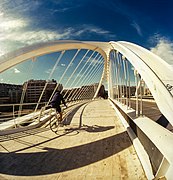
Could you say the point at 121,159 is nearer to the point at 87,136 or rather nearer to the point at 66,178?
the point at 66,178

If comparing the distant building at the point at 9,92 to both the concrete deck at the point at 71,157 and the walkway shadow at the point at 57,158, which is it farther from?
the walkway shadow at the point at 57,158

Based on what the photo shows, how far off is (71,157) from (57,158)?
0.27m

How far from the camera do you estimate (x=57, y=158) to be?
11.3 ft

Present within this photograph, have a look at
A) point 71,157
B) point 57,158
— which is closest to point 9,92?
point 57,158

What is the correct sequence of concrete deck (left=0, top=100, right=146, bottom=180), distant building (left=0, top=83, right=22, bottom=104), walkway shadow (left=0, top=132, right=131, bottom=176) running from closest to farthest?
concrete deck (left=0, top=100, right=146, bottom=180) < walkway shadow (left=0, top=132, right=131, bottom=176) < distant building (left=0, top=83, right=22, bottom=104)

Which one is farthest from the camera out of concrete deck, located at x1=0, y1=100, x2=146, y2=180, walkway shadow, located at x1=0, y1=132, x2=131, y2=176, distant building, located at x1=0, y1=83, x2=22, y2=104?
distant building, located at x1=0, y1=83, x2=22, y2=104

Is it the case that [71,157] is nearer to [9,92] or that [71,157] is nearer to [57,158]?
[57,158]

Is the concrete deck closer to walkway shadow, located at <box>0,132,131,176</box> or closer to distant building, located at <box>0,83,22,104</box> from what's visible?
walkway shadow, located at <box>0,132,131,176</box>

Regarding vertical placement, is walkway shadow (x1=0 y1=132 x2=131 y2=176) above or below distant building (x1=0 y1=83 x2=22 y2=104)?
below

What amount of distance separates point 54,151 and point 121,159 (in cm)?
148

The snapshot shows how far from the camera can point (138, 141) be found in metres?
3.60

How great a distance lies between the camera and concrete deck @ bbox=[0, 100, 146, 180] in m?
2.80

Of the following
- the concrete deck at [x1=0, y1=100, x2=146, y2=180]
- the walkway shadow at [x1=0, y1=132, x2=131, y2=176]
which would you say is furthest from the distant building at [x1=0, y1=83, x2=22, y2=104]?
the walkway shadow at [x1=0, y1=132, x2=131, y2=176]

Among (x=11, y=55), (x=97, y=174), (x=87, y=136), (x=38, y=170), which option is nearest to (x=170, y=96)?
(x=97, y=174)
